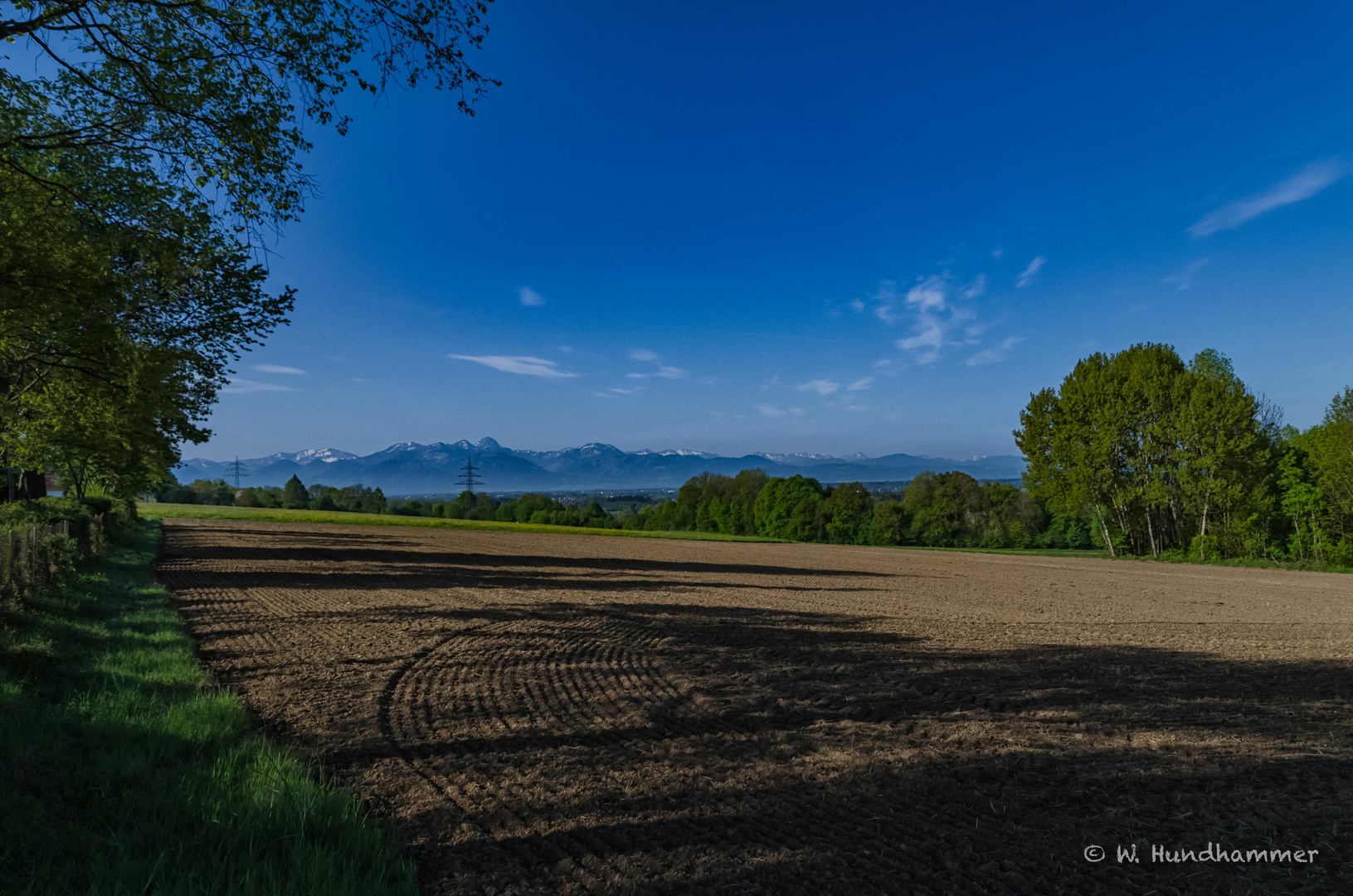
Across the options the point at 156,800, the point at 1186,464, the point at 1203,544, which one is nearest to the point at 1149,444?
the point at 1186,464

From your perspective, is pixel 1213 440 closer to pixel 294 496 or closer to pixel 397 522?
pixel 397 522

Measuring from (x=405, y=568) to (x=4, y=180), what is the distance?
20.4 m

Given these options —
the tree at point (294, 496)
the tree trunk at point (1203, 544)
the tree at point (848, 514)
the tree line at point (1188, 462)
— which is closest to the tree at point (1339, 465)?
the tree line at point (1188, 462)

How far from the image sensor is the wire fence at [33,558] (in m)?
10.5

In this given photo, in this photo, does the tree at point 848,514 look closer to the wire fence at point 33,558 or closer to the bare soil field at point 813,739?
the bare soil field at point 813,739

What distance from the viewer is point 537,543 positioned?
169ft

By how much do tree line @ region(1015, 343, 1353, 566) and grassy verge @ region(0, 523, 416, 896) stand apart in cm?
4434

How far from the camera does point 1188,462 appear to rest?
3625cm

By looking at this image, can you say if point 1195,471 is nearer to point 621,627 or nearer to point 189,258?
point 621,627

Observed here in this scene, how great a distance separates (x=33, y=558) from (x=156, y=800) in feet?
37.6

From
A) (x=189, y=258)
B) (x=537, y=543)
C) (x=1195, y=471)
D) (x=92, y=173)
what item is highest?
(x=92, y=173)

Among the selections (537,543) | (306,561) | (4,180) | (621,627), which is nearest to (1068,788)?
(621,627)

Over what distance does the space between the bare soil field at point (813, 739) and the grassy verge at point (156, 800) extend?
20.7 inches

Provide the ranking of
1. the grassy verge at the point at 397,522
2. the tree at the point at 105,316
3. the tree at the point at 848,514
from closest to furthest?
the tree at the point at 105,316 → the grassy verge at the point at 397,522 → the tree at the point at 848,514
